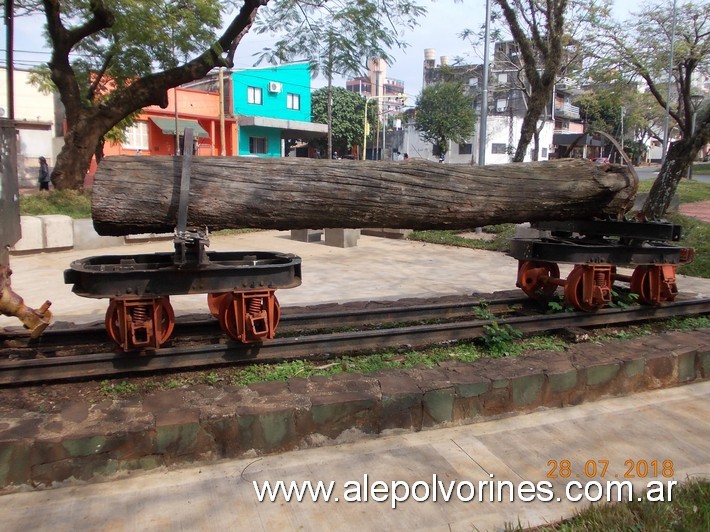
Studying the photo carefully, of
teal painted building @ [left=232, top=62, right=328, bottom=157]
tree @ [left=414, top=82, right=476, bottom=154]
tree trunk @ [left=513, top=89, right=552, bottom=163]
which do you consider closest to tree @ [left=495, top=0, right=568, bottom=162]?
tree trunk @ [left=513, top=89, right=552, bottom=163]

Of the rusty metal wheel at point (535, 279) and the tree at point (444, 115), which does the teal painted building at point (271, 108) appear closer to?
the tree at point (444, 115)

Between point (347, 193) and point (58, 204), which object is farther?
point (58, 204)

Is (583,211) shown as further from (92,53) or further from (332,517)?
(92,53)

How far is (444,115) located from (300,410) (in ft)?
151

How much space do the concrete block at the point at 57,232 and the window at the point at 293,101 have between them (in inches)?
1202

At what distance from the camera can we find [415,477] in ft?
10.4

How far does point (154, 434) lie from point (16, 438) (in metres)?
0.67

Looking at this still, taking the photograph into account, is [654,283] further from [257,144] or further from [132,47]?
[257,144]

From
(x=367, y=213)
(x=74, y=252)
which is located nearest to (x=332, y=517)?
(x=367, y=213)

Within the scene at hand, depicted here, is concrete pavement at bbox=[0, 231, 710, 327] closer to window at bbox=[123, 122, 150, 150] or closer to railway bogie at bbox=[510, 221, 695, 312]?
railway bogie at bbox=[510, 221, 695, 312]

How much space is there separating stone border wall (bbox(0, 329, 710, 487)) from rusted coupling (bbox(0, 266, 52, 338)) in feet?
A: 2.41

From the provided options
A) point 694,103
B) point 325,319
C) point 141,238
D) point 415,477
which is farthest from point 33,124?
point 694,103

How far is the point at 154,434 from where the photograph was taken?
3.11m

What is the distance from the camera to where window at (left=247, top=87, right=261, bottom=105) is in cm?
3588
